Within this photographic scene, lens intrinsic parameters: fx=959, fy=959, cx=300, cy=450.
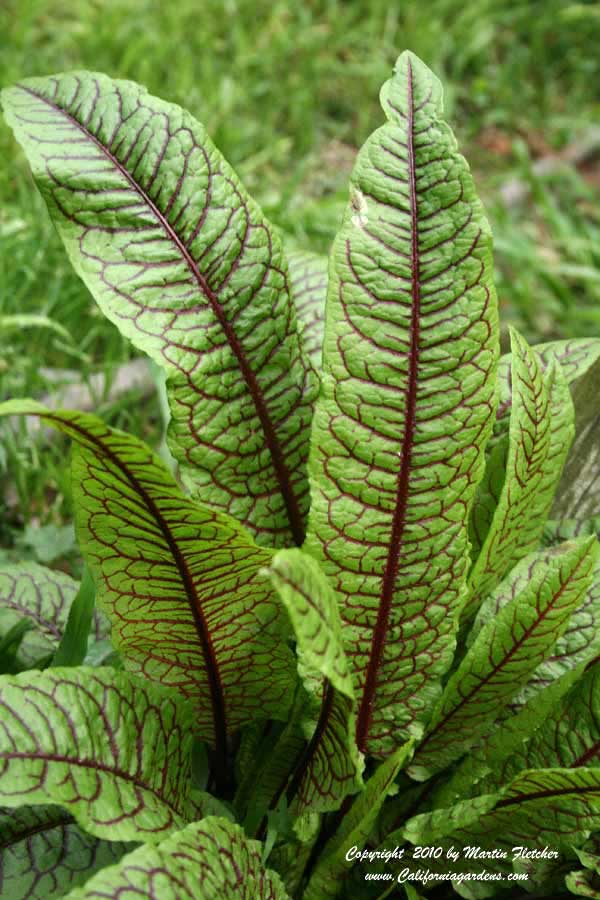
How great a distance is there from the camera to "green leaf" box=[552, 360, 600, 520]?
1.50 m

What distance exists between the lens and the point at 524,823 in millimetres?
1108

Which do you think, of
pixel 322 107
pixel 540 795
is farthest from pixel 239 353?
pixel 322 107

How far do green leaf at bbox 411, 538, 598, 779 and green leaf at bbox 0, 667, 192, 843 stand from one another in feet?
1.03

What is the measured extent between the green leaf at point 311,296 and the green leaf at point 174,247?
250 millimetres

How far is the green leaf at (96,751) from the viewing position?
3.00ft

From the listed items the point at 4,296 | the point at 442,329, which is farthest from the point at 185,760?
the point at 4,296

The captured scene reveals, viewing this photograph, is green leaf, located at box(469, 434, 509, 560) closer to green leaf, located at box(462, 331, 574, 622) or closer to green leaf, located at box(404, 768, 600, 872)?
green leaf, located at box(462, 331, 574, 622)

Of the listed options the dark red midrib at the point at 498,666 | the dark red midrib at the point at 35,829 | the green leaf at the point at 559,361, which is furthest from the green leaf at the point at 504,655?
the dark red midrib at the point at 35,829

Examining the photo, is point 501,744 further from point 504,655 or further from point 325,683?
point 325,683

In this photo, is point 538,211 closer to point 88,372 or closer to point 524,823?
point 88,372

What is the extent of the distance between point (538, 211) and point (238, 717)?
2778mm

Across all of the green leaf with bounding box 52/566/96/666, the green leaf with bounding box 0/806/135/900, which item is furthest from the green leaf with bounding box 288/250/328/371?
the green leaf with bounding box 0/806/135/900

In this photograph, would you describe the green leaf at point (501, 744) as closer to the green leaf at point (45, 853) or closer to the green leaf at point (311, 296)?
the green leaf at point (45, 853)

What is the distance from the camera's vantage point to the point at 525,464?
3.61ft
